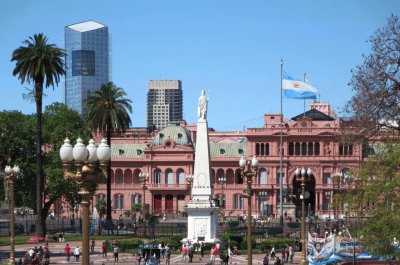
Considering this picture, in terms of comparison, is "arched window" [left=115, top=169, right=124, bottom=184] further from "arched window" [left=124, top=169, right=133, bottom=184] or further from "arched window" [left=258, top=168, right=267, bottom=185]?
"arched window" [left=258, top=168, right=267, bottom=185]

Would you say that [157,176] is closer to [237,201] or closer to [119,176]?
[119,176]

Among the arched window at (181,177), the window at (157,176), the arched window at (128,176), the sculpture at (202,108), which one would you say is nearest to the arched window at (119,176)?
the arched window at (128,176)

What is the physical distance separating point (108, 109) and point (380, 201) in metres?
56.5

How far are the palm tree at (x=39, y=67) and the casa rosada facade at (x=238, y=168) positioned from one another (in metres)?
48.4

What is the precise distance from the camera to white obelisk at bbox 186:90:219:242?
65562 mm

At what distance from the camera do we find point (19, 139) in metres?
85.6

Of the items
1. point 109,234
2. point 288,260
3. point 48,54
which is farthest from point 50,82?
point 288,260

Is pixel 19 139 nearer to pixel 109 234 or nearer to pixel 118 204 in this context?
pixel 109 234

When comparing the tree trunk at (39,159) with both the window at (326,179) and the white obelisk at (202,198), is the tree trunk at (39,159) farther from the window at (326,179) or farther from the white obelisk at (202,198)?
the window at (326,179)

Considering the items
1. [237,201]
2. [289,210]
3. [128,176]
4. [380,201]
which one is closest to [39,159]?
[380,201]

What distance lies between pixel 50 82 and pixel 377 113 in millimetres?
39285

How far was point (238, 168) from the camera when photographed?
136 metres

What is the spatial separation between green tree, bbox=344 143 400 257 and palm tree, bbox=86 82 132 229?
5423 centimetres

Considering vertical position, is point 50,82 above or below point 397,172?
above
